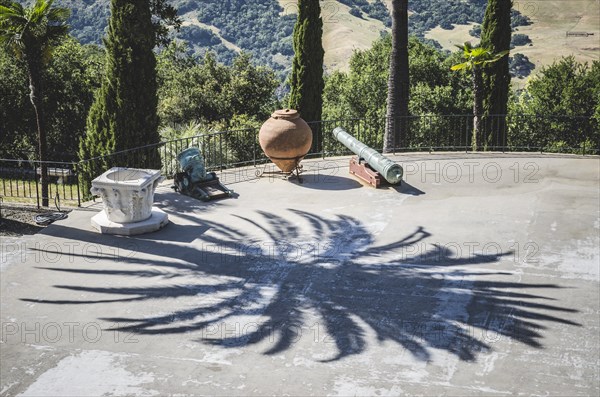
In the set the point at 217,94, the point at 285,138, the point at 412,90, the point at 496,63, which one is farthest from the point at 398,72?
the point at 217,94

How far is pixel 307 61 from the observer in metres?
23.1

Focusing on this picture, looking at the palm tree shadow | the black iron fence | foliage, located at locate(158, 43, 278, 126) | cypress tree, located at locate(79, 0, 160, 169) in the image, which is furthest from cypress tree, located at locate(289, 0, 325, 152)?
foliage, located at locate(158, 43, 278, 126)

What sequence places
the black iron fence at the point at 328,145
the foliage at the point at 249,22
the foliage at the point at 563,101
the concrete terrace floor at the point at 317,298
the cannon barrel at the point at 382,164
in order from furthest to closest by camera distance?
the foliage at the point at 249,22, the foliage at the point at 563,101, the black iron fence at the point at 328,145, the cannon barrel at the point at 382,164, the concrete terrace floor at the point at 317,298

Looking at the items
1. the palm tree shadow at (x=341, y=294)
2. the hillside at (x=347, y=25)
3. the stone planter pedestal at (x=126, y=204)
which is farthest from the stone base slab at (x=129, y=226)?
the hillside at (x=347, y=25)

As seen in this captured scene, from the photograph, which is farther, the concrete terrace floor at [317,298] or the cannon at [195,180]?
the cannon at [195,180]

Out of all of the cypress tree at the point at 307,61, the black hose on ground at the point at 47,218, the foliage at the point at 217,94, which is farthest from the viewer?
the foliage at the point at 217,94

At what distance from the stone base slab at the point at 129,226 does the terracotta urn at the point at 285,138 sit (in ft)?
11.7

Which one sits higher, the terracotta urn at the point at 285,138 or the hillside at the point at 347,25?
the hillside at the point at 347,25

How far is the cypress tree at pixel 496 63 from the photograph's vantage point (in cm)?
2202

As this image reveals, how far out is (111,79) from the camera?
19.9 m

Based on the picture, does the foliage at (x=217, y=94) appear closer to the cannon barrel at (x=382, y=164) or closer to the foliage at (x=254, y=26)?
the cannon barrel at (x=382, y=164)

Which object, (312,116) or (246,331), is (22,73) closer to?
(312,116)

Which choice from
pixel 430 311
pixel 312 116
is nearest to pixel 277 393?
pixel 430 311

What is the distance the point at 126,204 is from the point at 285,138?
4227 millimetres
